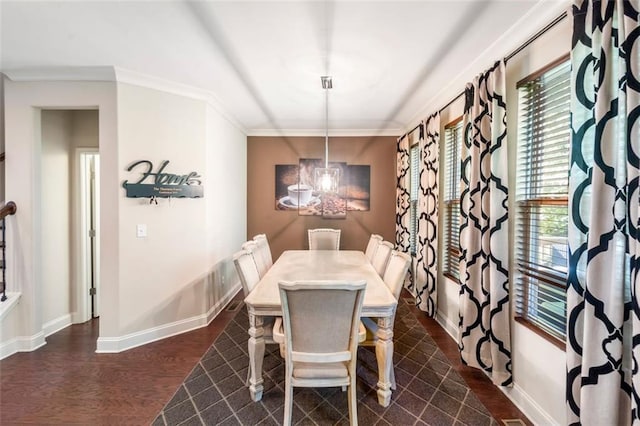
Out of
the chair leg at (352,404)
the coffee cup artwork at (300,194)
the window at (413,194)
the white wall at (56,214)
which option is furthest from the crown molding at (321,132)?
the chair leg at (352,404)

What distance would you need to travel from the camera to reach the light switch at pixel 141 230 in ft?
9.26

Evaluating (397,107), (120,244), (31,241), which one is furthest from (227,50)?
(31,241)

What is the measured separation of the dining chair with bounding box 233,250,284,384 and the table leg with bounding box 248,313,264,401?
0.29 ft

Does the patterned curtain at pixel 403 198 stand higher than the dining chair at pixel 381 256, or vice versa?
the patterned curtain at pixel 403 198

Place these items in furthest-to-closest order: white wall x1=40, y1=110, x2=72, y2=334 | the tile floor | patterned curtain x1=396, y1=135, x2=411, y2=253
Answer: patterned curtain x1=396, y1=135, x2=411, y2=253, white wall x1=40, y1=110, x2=72, y2=334, the tile floor

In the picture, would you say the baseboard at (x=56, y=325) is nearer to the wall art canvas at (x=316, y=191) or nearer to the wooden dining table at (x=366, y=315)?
the wooden dining table at (x=366, y=315)

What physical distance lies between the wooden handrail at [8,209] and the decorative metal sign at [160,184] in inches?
43.0

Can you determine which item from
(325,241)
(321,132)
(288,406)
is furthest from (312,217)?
(288,406)

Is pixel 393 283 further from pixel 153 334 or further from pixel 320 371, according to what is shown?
pixel 153 334

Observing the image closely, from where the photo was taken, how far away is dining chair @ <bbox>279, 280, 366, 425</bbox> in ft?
5.32

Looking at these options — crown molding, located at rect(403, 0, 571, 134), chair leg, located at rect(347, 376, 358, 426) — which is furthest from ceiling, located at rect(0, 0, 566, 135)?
chair leg, located at rect(347, 376, 358, 426)

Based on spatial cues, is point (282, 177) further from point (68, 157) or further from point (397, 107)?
point (68, 157)

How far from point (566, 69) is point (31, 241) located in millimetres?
4700

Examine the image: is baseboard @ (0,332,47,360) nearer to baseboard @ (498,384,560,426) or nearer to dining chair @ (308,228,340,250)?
dining chair @ (308,228,340,250)
